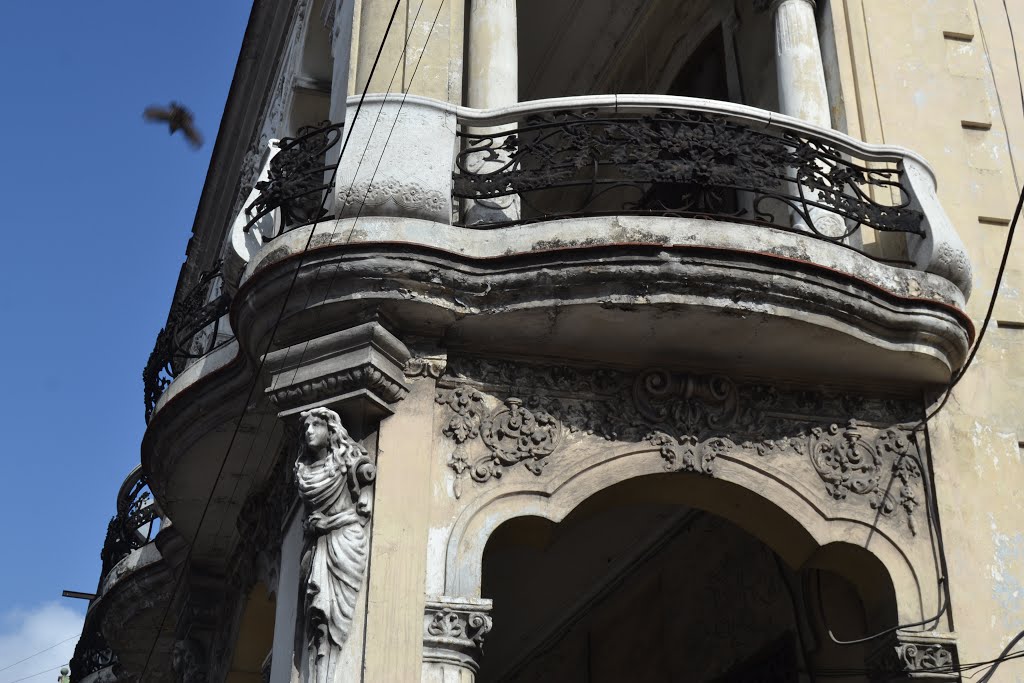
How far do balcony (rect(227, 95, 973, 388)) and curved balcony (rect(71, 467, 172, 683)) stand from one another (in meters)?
4.15

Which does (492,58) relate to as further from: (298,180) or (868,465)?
(868,465)

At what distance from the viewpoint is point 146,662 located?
1247 centimetres

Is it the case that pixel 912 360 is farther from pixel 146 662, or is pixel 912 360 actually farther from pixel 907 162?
pixel 146 662

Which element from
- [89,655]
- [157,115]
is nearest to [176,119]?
[157,115]

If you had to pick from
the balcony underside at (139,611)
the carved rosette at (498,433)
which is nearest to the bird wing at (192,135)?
the balcony underside at (139,611)

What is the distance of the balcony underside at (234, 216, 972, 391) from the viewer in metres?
7.23

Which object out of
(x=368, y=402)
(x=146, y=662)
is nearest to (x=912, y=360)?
(x=368, y=402)

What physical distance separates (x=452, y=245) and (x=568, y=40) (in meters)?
5.76

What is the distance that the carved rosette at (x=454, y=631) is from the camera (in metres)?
6.72

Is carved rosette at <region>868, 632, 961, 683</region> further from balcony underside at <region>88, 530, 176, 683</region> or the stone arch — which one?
balcony underside at <region>88, 530, 176, 683</region>

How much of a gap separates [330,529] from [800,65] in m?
4.46

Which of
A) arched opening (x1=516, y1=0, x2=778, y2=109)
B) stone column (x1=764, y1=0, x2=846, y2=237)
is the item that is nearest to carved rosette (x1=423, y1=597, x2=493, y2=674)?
stone column (x1=764, y1=0, x2=846, y2=237)

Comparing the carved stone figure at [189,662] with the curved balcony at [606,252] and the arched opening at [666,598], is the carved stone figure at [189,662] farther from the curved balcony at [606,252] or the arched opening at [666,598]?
the curved balcony at [606,252]

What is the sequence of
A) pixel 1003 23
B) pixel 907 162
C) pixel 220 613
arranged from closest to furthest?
pixel 907 162 → pixel 1003 23 → pixel 220 613
